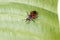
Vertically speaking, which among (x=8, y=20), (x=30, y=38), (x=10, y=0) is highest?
(x=10, y=0)

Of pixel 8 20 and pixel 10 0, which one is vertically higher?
pixel 10 0

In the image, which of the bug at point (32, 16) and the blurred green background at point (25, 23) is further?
the bug at point (32, 16)

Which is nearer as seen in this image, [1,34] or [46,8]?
[1,34]

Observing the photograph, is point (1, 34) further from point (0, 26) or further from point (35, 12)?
point (35, 12)

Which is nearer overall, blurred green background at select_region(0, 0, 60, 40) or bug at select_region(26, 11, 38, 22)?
blurred green background at select_region(0, 0, 60, 40)

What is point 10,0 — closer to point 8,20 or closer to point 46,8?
point 8,20

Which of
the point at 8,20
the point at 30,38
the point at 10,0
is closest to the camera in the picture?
the point at 30,38

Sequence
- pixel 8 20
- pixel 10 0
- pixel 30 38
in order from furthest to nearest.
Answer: pixel 10 0, pixel 8 20, pixel 30 38

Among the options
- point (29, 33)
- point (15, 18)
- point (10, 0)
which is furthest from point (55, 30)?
point (10, 0)
